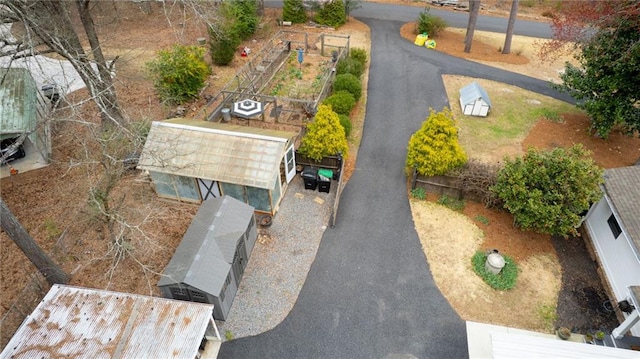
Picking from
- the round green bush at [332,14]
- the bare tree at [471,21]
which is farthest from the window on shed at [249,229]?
the round green bush at [332,14]

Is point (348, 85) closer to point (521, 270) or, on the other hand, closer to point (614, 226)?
point (521, 270)

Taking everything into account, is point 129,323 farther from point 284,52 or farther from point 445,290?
point 284,52

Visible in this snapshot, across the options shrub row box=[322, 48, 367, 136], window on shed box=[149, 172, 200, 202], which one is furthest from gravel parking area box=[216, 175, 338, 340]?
shrub row box=[322, 48, 367, 136]

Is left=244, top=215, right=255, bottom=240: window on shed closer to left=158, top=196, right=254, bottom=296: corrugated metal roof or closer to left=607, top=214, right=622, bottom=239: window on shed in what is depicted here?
left=158, top=196, right=254, bottom=296: corrugated metal roof

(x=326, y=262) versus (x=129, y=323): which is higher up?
(x=129, y=323)

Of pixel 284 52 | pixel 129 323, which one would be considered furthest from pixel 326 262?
pixel 284 52
